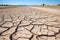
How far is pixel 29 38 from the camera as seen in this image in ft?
5.56

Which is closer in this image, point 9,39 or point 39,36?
point 9,39

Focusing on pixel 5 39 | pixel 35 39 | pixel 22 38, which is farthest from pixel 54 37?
pixel 5 39

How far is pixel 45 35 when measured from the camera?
72.7 inches

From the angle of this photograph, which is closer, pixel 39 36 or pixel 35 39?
pixel 35 39

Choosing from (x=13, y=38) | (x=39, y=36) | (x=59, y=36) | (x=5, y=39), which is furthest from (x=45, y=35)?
(x=5, y=39)

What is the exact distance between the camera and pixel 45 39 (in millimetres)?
1684

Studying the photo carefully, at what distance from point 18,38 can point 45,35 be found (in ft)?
1.66

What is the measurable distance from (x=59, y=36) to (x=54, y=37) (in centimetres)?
12

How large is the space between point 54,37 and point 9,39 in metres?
0.78

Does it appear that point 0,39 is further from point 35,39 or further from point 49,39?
point 49,39

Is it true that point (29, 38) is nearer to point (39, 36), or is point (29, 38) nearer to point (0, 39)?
point (39, 36)

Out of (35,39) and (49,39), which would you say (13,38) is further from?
(49,39)

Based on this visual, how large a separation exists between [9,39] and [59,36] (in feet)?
2.92

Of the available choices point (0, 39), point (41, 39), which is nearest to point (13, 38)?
point (0, 39)
